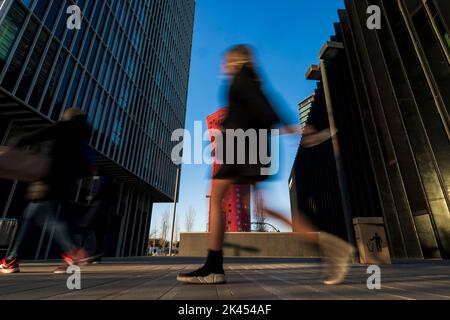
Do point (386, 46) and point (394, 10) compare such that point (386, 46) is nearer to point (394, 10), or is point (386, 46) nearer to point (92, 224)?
point (394, 10)

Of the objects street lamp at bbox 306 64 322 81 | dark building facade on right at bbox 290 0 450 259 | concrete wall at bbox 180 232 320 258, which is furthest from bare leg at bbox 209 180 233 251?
concrete wall at bbox 180 232 320 258

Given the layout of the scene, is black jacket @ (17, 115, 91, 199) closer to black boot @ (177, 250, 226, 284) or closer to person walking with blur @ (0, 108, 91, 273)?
person walking with blur @ (0, 108, 91, 273)

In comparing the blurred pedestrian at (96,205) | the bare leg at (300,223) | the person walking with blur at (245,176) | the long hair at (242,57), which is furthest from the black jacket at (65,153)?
the bare leg at (300,223)

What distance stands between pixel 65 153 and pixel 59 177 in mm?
269

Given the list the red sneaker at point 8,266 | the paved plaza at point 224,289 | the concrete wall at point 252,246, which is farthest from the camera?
the concrete wall at point 252,246

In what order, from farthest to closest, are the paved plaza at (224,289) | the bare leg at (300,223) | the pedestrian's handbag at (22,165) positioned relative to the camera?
the bare leg at (300,223), the pedestrian's handbag at (22,165), the paved plaza at (224,289)

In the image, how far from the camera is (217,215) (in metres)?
2.20

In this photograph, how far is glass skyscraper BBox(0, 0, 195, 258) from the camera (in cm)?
1010

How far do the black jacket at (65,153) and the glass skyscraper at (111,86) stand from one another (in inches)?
372

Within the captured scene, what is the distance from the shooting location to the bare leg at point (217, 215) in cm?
220

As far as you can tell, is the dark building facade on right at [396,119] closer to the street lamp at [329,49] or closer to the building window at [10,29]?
the street lamp at [329,49]

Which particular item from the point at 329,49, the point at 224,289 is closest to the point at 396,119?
the point at 329,49

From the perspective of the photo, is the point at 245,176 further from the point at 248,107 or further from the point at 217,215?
the point at 248,107

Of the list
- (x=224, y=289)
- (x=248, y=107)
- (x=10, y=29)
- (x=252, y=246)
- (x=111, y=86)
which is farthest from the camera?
(x=252, y=246)
